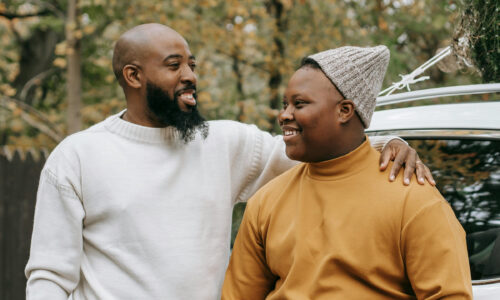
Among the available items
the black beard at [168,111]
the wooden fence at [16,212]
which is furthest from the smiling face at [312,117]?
the wooden fence at [16,212]

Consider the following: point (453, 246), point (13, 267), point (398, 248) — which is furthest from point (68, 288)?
point (13, 267)

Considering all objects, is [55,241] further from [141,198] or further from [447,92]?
[447,92]

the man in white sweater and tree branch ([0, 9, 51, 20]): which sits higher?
tree branch ([0, 9, 51, 20])

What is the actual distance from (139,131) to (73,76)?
6.10 metres

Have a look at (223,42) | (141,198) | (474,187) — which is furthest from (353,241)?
(223,42)

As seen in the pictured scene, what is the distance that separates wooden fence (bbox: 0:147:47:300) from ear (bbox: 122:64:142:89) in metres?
4.31

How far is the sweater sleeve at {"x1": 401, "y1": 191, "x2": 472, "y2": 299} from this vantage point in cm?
158

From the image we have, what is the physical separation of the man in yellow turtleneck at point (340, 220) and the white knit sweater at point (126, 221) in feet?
0.85

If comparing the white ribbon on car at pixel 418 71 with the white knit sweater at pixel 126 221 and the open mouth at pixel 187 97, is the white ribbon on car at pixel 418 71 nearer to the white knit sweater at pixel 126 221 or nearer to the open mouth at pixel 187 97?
the white knit sweater at pixel 126 221

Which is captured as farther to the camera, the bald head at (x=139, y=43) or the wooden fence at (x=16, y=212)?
the wooden fence at (x=16, y=212)

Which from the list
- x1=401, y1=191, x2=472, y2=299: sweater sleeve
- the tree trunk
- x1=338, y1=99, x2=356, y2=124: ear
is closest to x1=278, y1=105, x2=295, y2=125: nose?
x1=338, y1=99, x2=356, y2=124: ear

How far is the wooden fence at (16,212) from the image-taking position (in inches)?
246

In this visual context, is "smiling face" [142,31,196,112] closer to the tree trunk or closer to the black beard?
the black beard

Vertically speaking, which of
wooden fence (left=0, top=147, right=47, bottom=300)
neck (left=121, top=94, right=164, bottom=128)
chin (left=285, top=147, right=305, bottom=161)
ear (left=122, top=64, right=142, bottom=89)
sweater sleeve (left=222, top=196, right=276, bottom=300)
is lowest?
wooden fence (left=0, top=147, right=47, bottom=300)
